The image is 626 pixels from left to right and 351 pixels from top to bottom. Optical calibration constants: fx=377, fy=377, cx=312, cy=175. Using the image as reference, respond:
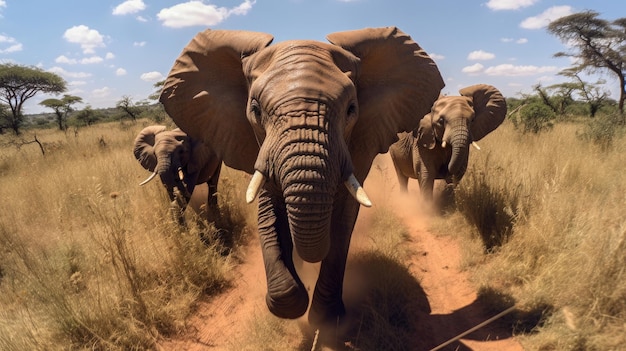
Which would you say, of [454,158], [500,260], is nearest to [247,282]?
[500,260]

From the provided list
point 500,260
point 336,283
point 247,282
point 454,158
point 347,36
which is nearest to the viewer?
point 347,36

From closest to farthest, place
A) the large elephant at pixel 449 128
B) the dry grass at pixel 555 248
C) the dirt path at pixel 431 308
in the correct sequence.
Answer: the dry grass at pixel 555 248 → the dirt path at pixel 431 308 → the large elephant at pixel 449 128

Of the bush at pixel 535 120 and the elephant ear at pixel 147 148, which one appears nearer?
the elephant ear at pixel 147 148

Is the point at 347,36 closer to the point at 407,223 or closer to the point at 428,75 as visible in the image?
the point at 428,75

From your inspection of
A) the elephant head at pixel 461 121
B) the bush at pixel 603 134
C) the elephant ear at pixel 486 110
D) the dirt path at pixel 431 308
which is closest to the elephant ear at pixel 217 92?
the dirt path at pixel 431 308

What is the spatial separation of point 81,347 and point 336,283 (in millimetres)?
2346

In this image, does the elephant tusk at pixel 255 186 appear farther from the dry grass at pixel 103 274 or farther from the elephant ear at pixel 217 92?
the dry grass at pixel 103 274

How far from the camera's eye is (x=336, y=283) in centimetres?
358

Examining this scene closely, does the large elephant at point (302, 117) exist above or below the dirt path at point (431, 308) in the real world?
above

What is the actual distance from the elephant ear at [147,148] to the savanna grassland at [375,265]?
526 mm

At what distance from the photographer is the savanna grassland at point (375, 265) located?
10.3ft

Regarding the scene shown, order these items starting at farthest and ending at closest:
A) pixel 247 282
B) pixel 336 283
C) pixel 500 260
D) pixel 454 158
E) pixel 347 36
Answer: pixel 454 158 < pixel 247 282 < pixel 500 260 < pixel 336 283 < pixel 347 36

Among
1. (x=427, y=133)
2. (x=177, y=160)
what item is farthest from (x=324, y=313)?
(x=427, y=133)

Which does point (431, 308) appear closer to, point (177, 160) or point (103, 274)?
point (103, 274)
